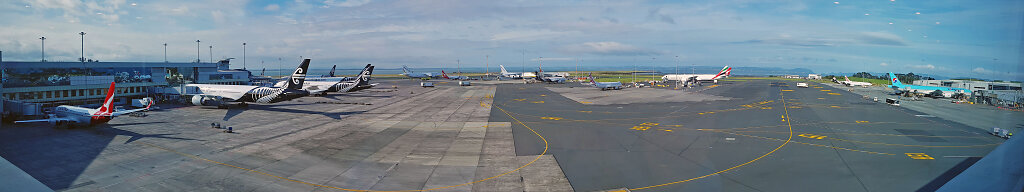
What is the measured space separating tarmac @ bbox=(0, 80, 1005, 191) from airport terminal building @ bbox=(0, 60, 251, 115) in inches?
136

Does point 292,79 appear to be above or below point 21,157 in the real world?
above

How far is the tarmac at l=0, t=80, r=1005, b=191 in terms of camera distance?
1533 cm

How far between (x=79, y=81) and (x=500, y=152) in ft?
131

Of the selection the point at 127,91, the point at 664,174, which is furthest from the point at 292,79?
the point at 664,174

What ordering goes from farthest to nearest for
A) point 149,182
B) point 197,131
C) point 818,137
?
point 197,131 → point 818,137 → point 149,182

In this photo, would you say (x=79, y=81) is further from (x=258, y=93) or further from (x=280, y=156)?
(x=280, y=156)

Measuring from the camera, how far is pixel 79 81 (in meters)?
36.7

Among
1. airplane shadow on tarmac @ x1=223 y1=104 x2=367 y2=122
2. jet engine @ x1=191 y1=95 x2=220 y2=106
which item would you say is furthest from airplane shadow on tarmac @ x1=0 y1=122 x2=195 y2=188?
jet engine @ x1=191 y1=95 x2=220 y2=106

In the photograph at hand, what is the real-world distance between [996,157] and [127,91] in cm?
5829

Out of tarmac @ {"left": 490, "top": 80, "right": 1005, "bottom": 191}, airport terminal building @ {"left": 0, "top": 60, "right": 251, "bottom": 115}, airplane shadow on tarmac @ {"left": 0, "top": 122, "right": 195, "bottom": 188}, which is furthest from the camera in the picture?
airport terminal building @ {"left": 0, "top": 60, "right": 251, "bottom": 115}

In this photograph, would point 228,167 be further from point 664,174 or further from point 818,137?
point 818,137

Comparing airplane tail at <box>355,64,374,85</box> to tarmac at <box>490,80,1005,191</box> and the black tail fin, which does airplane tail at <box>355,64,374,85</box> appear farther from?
tarmac at <box>490,80,1005,191</box>

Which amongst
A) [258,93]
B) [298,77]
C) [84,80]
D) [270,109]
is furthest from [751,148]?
[84,80]

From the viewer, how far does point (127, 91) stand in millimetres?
43188
